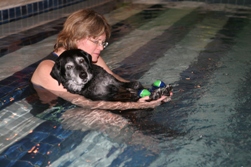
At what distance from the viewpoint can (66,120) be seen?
3.29 meters

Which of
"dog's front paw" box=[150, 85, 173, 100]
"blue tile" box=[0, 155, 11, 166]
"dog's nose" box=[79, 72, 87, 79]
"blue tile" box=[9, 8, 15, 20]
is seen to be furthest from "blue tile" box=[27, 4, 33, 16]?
"blue tile" box=[0, 155, 11, 166]

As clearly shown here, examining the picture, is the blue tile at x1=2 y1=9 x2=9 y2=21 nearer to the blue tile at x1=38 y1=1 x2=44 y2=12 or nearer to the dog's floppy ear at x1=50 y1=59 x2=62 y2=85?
the blue tile at x1=38 y1=1 x2=44 y2=12

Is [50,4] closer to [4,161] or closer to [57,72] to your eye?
[57,72]

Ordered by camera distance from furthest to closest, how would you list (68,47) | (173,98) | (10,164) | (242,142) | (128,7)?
1. (128,7)
2. (173,98)
3. (68,47)
4. (242,142)
5. (10,164)

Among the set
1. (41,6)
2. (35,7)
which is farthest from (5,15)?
(41,6)

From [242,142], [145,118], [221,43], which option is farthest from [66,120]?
[221,43]

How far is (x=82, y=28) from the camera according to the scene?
3.43 metres

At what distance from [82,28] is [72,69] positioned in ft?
1.45

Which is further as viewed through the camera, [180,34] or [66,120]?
[180,34]

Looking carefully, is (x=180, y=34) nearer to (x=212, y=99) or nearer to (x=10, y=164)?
(x=212, y=99)

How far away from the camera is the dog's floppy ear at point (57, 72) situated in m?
3.21

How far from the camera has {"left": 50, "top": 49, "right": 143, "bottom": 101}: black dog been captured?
3.19 meters

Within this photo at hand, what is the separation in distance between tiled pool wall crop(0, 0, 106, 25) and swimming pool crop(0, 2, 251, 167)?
1630 mm

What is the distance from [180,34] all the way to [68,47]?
11.1 feet
